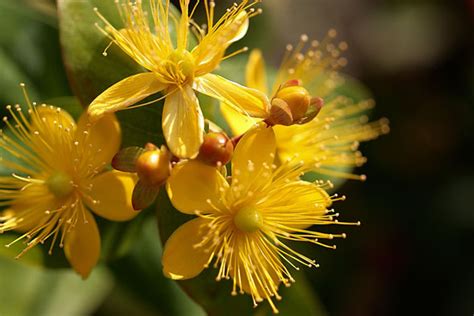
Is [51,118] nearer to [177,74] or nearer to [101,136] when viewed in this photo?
[101,136]

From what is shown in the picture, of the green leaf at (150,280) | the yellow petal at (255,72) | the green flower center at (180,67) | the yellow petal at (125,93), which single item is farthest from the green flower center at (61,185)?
the yellow petal at (255,72)

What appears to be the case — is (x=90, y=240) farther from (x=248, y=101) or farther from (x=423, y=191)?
(x=423, y=191)

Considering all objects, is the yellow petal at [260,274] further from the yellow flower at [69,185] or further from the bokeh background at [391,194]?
the bokeh background at [391,194]

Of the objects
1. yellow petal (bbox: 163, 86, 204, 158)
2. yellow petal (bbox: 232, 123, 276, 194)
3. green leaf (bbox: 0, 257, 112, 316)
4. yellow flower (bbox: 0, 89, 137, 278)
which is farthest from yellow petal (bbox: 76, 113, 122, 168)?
green leaf (bbox: 0, 257, 112, 316)

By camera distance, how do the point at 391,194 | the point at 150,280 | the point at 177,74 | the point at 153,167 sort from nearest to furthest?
the point at 153,167 < the point at 177,74 < the point at 150,280 < the point at 391,194

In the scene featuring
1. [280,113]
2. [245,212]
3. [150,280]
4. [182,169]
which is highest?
[280,113]

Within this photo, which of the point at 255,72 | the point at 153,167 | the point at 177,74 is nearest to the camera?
the point at 153,167

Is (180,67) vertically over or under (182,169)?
over

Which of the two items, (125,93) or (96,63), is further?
(96,63)


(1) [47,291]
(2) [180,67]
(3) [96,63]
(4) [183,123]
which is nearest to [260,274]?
(4) [183,123]
